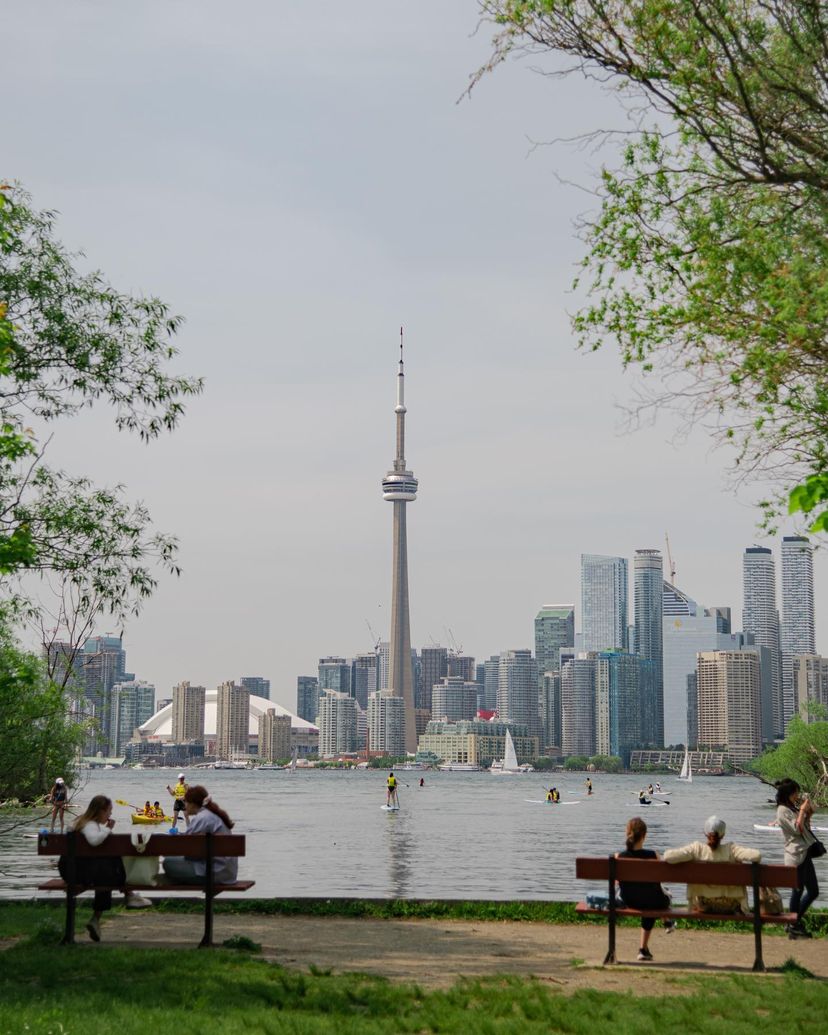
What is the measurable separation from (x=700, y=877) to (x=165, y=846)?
5403mm

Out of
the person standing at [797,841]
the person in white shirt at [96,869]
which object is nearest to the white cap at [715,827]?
the person standing at [797,841]

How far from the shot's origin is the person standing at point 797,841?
15477mm

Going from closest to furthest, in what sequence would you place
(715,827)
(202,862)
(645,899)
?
(645,899) < (715,827) < (202,862)

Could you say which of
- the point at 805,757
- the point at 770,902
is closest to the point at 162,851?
the point at 770,902

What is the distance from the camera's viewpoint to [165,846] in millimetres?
13883

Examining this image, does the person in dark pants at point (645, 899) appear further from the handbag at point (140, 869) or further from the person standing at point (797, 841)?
the handbag at point (140, 869)

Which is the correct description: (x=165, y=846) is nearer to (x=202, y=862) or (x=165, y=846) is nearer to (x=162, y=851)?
(x=162, y=851)

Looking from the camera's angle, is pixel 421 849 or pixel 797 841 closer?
pixel 797 841

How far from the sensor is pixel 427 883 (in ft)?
102

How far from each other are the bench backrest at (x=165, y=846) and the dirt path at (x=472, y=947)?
36.0 inches

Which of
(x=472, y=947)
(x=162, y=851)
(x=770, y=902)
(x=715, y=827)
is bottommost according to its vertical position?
(x=472, y=947)

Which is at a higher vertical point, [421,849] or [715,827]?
[715,827]

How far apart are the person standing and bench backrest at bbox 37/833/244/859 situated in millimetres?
6353

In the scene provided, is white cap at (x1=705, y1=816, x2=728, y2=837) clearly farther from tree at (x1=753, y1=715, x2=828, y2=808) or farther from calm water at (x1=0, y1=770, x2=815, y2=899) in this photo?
tree at (x1=753, y1=715, x2=828, y2=808)
